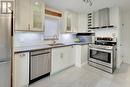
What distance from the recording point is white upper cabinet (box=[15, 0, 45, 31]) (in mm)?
2646

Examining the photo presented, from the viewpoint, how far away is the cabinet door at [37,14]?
118 inches

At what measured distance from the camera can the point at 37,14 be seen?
314 centimetres

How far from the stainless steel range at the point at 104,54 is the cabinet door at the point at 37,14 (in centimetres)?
218

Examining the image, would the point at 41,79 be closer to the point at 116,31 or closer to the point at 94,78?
the point at 94,78

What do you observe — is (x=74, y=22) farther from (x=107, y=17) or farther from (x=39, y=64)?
(x=39, y=64)

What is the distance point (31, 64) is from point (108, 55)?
8.10 feet

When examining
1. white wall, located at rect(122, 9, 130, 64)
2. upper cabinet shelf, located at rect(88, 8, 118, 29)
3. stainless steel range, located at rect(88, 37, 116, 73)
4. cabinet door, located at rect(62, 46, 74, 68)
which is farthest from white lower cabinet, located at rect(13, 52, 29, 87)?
white wall, located at rect(122, 9, 130, 64)

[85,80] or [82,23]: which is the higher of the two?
[82,23]

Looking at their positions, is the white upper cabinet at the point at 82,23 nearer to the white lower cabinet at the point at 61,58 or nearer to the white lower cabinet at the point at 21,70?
the white lower cabinet at the point at 61,58

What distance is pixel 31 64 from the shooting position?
8.94 feet

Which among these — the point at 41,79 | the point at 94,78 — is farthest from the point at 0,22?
the point at 94,78

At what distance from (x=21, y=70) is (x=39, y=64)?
1.80 feet

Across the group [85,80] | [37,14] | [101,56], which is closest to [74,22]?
[101,56]

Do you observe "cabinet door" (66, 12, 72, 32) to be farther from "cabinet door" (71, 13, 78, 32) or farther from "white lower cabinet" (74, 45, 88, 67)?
"white lower cabinet" (74, 45, 88, 67)
